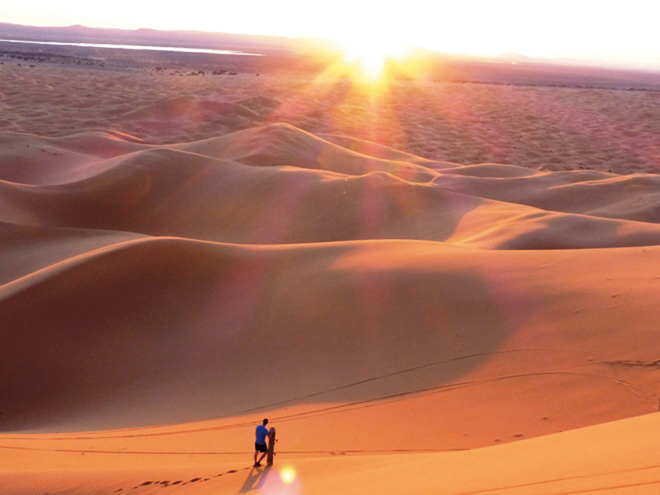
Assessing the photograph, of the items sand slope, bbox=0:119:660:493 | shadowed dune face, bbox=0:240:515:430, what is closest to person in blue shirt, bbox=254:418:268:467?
sand slope, bbox=0:119:660:493

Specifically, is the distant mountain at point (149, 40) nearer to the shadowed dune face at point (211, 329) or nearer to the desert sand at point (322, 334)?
the desert sand at point (322, 334)

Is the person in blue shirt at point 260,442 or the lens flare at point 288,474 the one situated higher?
the person in blue shirt at point 260,442

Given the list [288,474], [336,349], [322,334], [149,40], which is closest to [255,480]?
[288,474]

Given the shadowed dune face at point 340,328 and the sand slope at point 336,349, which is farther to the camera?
the shadowed dune face at point 340,328

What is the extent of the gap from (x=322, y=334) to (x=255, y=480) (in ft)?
8.72

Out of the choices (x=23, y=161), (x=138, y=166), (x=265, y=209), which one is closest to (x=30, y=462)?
(x=265, y=209)

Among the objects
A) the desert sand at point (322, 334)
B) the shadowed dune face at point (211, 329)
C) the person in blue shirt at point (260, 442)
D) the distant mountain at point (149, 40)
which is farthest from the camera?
the distant mountain at point (149, 40)

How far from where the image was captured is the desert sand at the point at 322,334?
3.88m

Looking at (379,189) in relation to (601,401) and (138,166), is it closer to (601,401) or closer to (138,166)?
(138,166)

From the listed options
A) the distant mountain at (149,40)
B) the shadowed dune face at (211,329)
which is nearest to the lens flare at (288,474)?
the shadowed dune face at (211,329)

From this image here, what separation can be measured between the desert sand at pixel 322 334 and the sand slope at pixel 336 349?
0.07 feet

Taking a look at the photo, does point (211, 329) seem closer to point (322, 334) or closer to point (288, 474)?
point (322, 334)

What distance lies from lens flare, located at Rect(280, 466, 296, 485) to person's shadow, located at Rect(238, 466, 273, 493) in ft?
0.32

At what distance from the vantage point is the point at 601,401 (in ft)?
15.1
